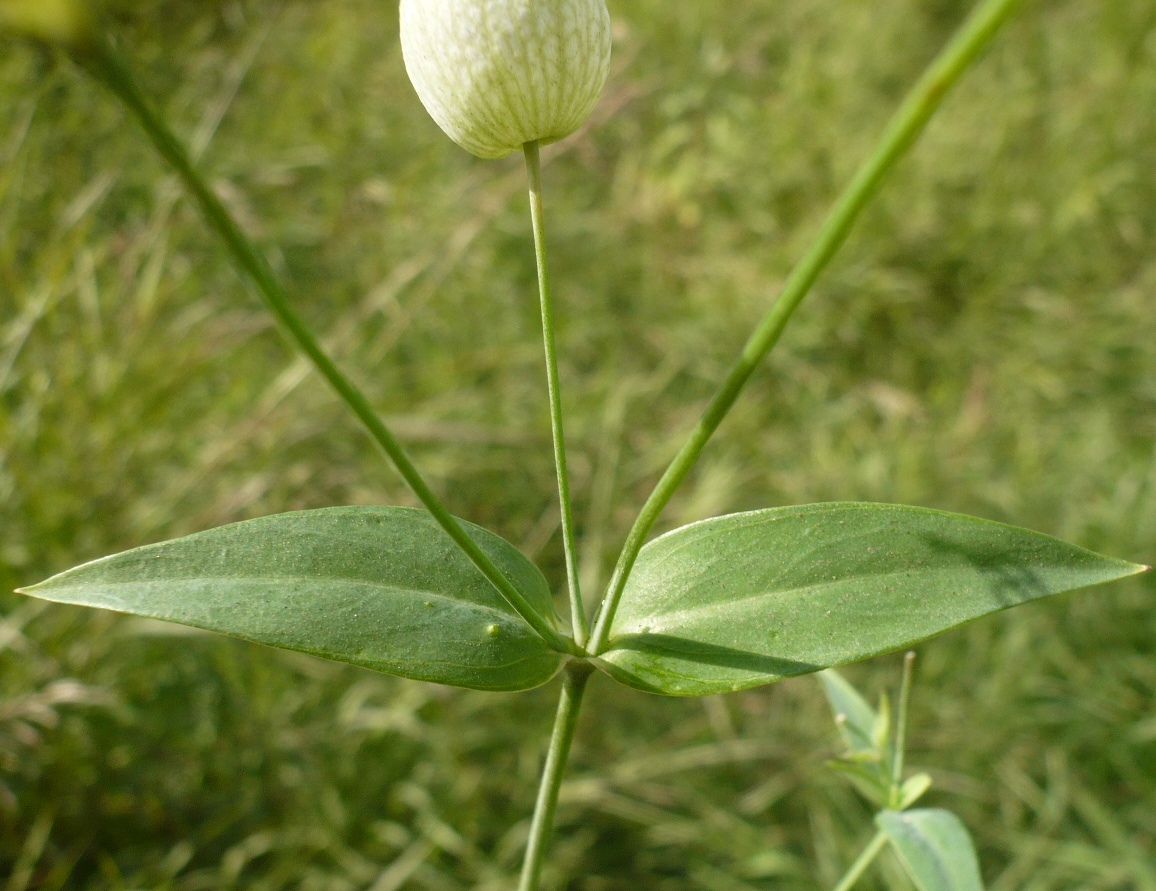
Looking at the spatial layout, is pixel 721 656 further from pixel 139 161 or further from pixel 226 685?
pixel 139 161

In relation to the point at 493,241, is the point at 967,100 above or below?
above

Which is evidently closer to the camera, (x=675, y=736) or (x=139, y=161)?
(x=675, y=736)

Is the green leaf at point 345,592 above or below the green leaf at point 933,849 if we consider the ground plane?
above

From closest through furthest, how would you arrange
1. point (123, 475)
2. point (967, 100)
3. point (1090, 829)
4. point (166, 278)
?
1. point (123, 475)
2. point (1090, 829)
3. point (166, 278)
4. point (967, 100)

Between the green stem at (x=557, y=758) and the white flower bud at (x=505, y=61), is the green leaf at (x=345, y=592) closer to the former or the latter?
the green stem at (x=557, y=758)

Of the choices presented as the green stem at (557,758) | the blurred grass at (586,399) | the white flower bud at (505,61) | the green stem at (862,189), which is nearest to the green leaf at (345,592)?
the green stem at (557,758)

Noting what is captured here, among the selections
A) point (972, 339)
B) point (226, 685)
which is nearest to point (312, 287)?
point (226, 685)

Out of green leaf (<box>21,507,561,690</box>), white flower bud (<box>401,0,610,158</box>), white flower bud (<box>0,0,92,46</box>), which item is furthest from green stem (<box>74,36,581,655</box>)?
white flower bud (<box>401,0,610,158</box>)
